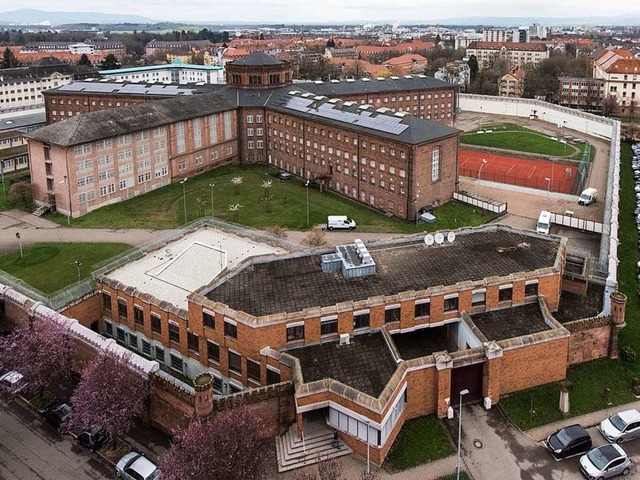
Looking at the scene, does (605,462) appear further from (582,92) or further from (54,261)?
(582,92)

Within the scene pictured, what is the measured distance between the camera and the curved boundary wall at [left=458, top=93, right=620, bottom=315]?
46.6 metres

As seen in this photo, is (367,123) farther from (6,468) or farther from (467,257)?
(6,468)

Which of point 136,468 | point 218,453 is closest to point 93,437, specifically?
point 136,468

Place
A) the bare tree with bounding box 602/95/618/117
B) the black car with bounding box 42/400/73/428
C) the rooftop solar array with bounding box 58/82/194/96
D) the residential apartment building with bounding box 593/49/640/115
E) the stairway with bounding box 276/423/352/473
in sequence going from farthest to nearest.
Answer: the residential apartment building with bounding box 593/49/640/115 < the bare tree with bounding box 602/95/618/117 < the rooftop solar array with bounding box 58/82/194/96 < the black car with bounding box 42/400/73/428 < the stairway with bounding box 276/423/352/473

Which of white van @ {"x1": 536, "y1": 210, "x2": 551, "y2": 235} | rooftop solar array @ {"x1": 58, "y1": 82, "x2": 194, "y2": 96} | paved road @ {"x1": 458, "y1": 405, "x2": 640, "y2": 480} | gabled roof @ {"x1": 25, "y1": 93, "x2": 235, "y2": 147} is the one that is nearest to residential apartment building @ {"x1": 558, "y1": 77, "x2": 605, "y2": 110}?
white van @ {"x1": 536, "y1": 210, "x2": 551, "y2": 235}

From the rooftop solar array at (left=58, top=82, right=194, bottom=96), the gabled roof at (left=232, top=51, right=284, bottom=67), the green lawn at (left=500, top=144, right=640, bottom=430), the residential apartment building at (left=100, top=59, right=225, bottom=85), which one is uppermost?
the gabled roof at (left=232, top=51, right=284, bottom=67)

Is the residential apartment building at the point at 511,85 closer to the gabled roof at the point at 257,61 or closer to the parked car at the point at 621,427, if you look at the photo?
the gabled roof at the point at 257,61

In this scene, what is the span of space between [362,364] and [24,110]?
10077 centimetres

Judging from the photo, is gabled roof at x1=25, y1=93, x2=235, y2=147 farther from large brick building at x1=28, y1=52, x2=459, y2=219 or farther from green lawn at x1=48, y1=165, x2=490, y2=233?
green lawn at x1=48, y1=165, x2=490, y2=233

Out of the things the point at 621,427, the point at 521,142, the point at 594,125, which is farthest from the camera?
the point at 594,125

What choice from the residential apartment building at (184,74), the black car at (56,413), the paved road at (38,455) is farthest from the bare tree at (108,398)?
the residential apartment building at (184,74)

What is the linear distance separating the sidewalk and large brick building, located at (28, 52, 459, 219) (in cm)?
3488

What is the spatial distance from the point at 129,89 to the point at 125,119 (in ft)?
96.1

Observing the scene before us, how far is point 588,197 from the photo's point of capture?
2741 inches
